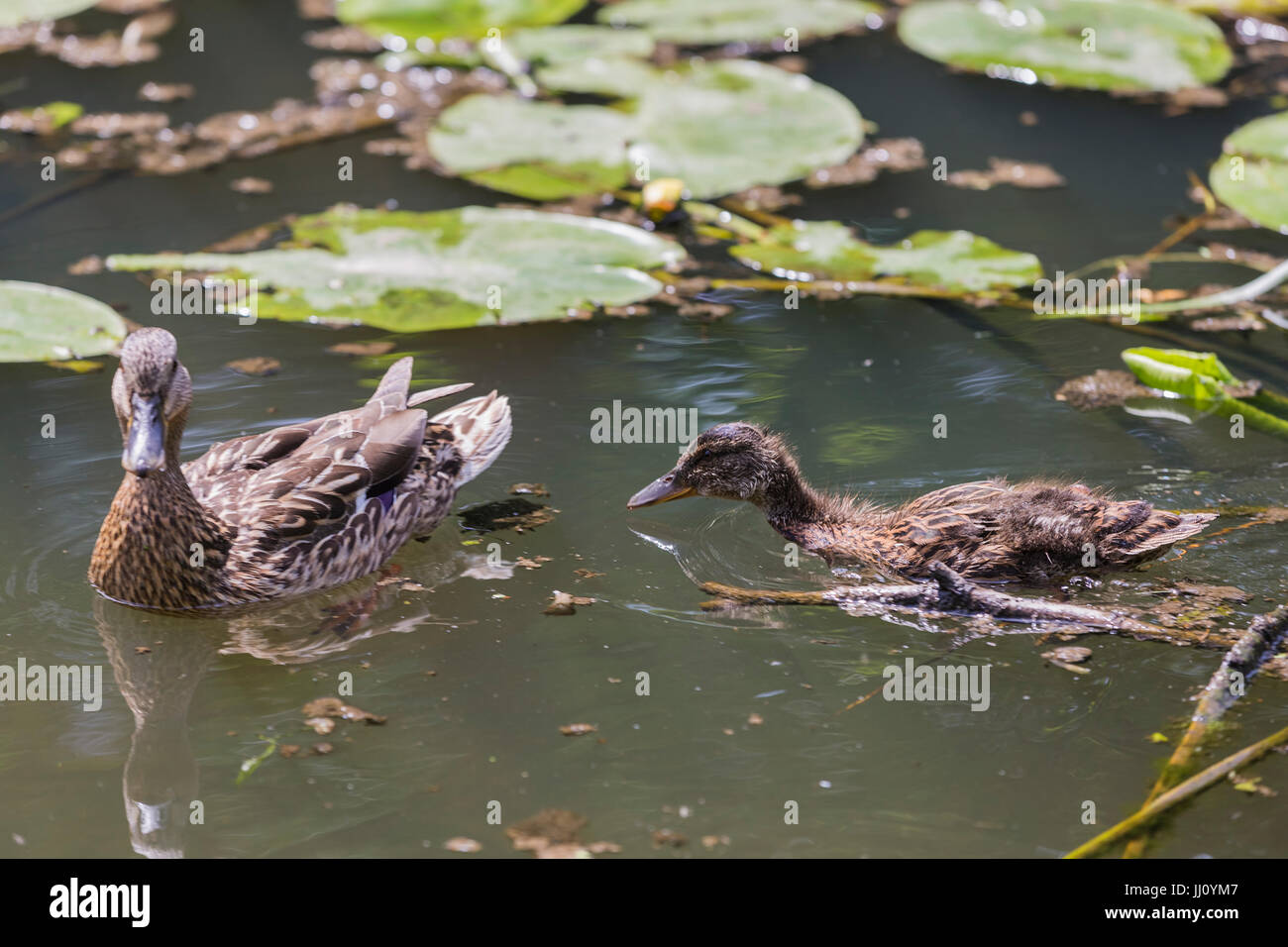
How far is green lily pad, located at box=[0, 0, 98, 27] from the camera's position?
11.1 meters

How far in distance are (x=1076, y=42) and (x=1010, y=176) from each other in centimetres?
232

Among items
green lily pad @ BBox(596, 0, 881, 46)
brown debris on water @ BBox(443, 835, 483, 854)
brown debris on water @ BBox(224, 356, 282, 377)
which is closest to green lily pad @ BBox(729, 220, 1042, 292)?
brown debris on water @ BBox(224, 356, 282, 377)

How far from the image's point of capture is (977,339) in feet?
25.6

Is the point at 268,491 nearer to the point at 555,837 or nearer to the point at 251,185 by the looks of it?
the point at 555,837

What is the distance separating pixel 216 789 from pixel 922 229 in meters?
5.95

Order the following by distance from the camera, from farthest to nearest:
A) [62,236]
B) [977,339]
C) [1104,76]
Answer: [1104,76] < [62,236] < [977,339]

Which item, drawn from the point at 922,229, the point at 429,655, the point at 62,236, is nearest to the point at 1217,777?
the point at 429,655

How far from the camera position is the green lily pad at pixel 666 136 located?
30.3 ft

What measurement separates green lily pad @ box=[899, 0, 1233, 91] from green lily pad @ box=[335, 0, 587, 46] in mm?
3038

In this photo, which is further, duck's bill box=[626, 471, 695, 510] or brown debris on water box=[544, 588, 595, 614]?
duck's bill box=[626, 471, 695, 510]

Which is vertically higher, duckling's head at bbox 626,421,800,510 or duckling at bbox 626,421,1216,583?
duckling's head at bbox 626,421,800,510

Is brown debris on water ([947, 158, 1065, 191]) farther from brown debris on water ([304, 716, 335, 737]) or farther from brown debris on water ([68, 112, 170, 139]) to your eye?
brown debris on water ([304, 716, 335, 737])

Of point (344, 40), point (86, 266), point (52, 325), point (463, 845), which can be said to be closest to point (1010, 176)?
point (344, 40)

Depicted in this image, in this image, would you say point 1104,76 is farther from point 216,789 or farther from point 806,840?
point 216,789
